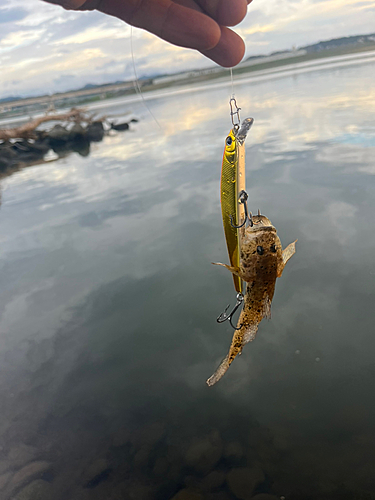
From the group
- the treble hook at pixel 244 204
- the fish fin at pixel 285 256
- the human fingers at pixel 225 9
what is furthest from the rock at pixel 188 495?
the human fingers at pixel 225 9

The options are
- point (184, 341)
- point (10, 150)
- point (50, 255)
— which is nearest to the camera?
point (184, 341)

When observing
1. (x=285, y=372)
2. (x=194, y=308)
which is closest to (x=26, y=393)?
(x=194, y=308)

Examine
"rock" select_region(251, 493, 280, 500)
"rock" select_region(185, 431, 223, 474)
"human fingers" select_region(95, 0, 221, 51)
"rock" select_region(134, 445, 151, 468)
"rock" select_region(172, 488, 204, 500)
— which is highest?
"human fingers" select_region(95, 0, 221, 51)

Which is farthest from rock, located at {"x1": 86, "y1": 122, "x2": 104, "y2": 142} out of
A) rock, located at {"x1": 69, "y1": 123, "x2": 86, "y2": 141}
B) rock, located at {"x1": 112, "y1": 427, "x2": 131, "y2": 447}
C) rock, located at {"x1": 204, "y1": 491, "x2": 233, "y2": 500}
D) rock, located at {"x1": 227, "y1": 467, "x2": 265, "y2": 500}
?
rock, located at {"x1": 204, "y1": 491, "x2": 233, "y2": 500}

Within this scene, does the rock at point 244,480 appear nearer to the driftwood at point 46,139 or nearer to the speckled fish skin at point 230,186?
the speckled fish skin at point 230,186

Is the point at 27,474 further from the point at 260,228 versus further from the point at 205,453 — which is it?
the point at 260,228

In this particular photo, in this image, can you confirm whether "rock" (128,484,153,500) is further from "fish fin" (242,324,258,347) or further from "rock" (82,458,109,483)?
"fish fin" (242,324,258,347)

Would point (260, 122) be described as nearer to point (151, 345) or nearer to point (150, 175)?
point (150, 175)
